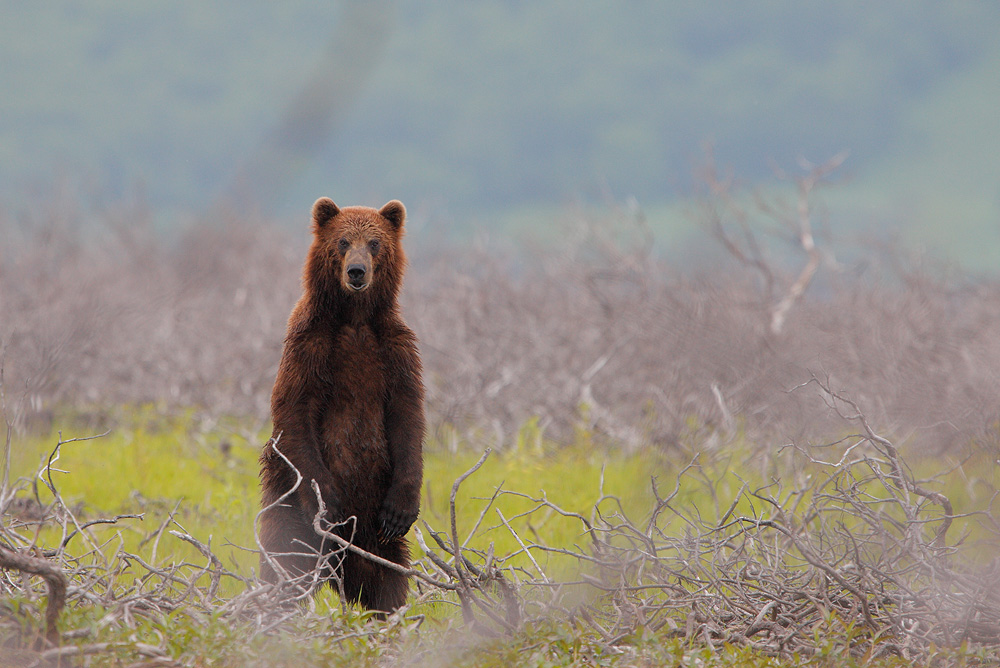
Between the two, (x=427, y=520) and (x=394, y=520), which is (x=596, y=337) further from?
(x=394, y=520)

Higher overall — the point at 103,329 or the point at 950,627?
the point at 950,627

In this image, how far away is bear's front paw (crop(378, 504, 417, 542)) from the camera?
420cm

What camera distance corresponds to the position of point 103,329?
→ 39.4ft

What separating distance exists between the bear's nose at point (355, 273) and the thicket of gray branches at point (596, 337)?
4.34 meters

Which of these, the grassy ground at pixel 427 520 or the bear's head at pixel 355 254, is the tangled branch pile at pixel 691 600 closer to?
the grassy ground at pixel 427 520

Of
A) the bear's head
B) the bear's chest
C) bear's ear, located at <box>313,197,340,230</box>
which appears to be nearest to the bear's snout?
the bear's head

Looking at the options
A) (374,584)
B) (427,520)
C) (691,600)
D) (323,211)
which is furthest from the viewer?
(427,520)

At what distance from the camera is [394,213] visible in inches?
190

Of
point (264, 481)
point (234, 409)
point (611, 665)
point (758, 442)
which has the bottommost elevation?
point (234, 409)

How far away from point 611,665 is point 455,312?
932cm

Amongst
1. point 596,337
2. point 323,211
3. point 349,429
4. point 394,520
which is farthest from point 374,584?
point 596,337

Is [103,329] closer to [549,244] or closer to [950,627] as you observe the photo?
[549,244]

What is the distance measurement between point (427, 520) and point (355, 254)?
3019 mm

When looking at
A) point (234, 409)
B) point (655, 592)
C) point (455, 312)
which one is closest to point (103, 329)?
point (234, 409)
